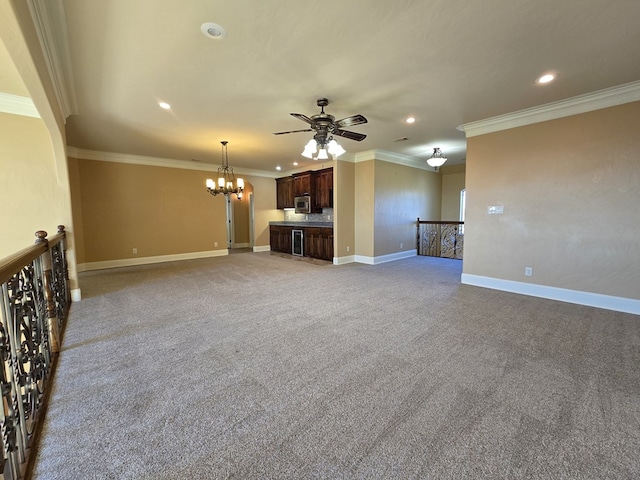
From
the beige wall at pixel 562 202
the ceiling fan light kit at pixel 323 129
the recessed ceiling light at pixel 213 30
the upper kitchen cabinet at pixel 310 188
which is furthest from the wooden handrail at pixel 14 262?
the upper kitchen cabinet at pixel 310 188

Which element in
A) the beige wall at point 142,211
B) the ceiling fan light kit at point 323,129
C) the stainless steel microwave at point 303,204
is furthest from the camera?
the stainless steel microwave at point 303,204

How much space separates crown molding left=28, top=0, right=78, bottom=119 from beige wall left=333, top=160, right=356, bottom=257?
4802 millimetres

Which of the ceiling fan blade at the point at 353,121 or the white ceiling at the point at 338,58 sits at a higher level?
the white ceiling at the point at 338,58

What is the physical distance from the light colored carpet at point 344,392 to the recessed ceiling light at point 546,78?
8.88 feet

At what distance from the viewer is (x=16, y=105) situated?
11.7 ft

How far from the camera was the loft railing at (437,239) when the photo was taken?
776cm

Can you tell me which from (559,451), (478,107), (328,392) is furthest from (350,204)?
(559,451)

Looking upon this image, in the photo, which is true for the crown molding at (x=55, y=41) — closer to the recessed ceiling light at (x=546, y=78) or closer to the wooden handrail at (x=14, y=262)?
the wooden handrail at (x=14, y=262)

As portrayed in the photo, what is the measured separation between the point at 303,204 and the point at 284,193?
1196 millimetres

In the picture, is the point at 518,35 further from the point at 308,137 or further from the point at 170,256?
the point at 170,256

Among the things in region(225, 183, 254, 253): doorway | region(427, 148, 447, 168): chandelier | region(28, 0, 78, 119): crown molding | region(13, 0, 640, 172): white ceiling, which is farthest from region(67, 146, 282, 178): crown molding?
region(427, 148, 447, 168): chandelier

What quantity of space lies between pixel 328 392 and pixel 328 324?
46.2 inches

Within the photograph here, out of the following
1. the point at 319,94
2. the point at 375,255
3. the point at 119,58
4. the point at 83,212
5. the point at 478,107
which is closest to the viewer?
the point at 119,58

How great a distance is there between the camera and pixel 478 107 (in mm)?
3848
